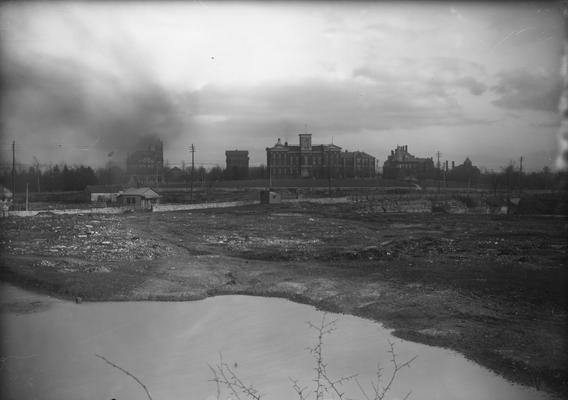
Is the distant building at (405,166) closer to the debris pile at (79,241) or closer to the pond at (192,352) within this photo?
the debris pile at (79,241)

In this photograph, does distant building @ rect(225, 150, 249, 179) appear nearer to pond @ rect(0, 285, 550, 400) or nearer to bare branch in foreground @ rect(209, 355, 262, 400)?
pond @ rect(0, 285, 550, 400)

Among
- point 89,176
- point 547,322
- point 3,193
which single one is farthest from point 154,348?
point 89,176

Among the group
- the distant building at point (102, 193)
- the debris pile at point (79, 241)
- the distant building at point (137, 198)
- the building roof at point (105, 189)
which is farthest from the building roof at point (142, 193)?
the debris pile at point (79, 241)

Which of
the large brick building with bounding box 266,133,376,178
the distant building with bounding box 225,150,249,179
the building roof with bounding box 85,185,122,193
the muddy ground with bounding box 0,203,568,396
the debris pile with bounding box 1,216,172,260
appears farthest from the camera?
the distant building with bounding box 225,150,249,179

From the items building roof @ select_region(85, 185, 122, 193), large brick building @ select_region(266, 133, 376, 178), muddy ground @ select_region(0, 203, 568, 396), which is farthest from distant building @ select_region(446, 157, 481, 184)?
building roof @ select_region(85, 185, 122, 193)

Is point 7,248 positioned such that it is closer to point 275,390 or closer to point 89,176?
point 275,390

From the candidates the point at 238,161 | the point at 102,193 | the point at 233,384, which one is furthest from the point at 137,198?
the point at 238,161
